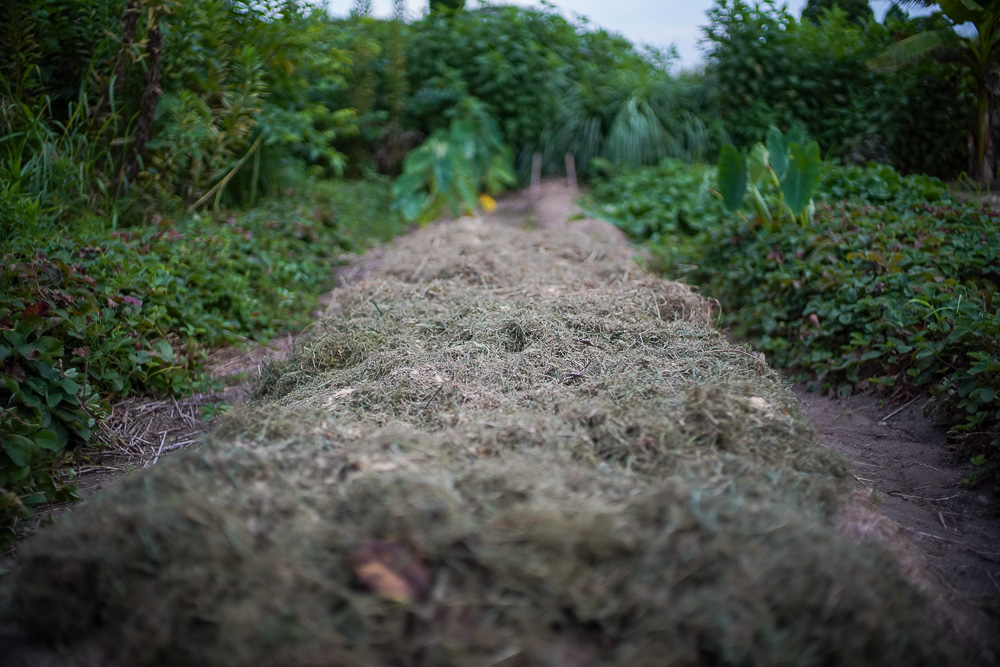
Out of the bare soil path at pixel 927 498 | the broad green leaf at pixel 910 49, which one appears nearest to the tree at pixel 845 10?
the broad green leaf at pixel 910 49

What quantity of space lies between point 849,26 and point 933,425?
714 centimetres

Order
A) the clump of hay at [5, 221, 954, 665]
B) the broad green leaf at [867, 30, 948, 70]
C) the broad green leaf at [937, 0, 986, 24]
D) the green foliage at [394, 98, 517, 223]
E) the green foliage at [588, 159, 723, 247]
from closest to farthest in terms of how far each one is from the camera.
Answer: the clump of hay at [5, 221, 954, 665] < the broad green leaf at [937, 0, 986, 24] < the broad green leaf at [867, 30, 948, 70] < the green foliage at [588, 159, 723, 247] < the green foliage at [394, 98, 517, 223]

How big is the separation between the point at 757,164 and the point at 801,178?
48 cm

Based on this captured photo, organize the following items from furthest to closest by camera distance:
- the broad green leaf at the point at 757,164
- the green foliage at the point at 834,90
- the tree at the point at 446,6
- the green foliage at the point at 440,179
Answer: the tree at the point at 446,6
the green foliage at the point at 440,179
the green foliage at the point at 834,90
the broad green leaf at the point at 757,164

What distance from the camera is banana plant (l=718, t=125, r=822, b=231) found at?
4070 mm

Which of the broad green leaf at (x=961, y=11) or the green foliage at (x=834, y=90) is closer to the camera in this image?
the broad green leaf at (x=961, y=11)

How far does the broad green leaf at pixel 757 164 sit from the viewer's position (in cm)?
447

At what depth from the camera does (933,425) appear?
2.67 m

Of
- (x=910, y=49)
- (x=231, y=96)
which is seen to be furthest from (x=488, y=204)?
(x=910, y=49)

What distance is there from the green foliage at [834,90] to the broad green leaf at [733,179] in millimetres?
2716

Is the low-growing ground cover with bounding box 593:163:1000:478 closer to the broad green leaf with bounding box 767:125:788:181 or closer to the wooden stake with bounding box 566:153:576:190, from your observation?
the broad green leaf with bounding box 767:125:788:181

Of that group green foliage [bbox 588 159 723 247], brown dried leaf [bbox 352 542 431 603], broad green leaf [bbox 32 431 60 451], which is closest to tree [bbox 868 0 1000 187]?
green foliage [bbox 588 159 723 247]

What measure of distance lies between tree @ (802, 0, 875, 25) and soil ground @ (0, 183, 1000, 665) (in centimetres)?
652

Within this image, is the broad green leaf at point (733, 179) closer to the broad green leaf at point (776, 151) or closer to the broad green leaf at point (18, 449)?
the broad green leaf at point (776, 151)
